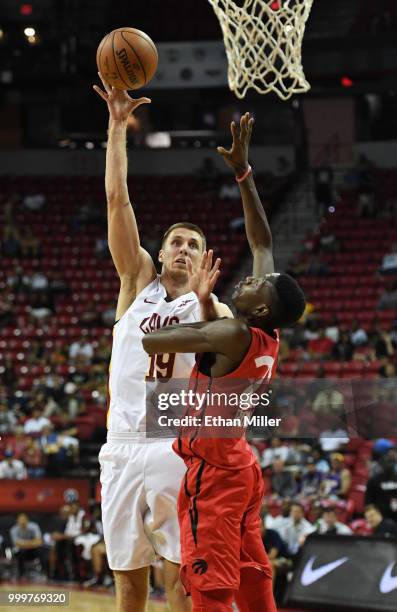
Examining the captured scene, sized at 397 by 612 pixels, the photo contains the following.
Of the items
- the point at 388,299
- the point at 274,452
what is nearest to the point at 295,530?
the point at 274,452

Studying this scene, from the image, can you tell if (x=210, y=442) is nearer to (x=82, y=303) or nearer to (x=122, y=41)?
(x=122, y=41)

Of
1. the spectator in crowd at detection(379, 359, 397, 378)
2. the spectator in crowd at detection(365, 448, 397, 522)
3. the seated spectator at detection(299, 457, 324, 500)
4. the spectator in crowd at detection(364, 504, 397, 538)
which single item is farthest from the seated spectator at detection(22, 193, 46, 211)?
the spectator in crowd at detection(364, 504, 397, 538)

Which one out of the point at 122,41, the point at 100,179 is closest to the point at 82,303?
the point at 100,179

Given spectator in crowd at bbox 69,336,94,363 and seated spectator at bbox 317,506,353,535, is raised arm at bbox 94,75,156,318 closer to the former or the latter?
seated spectator at bbox 317,506,353,535

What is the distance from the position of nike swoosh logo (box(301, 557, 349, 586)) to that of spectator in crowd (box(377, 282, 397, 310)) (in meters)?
7.26

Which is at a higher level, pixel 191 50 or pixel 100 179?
pixel 191 50

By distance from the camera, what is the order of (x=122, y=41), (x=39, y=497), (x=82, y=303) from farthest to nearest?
(x=82, y=303) < (x=39, y=497) < (x=122, y=41)

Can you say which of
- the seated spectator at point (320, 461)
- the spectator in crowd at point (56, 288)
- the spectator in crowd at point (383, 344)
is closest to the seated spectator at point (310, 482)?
the seated spectator at point (320, 461)

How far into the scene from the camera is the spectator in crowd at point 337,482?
9227 millimetres

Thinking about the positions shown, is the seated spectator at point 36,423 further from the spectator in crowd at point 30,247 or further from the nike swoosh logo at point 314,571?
the spectator in crowd at point 30,247

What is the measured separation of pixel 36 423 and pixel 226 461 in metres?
9.14

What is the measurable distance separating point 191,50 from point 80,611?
13.4 m

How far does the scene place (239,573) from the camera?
371 cm

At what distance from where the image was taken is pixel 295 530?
8773 mm
